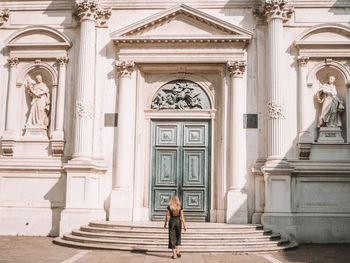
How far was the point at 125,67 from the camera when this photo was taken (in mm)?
15312

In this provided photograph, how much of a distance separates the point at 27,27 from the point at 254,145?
→ 8.94 m

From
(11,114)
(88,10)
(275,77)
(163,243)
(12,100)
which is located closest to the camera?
(163,243)

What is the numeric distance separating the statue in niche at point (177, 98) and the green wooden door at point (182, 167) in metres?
0.59

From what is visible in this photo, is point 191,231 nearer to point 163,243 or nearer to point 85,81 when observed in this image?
point 163,243

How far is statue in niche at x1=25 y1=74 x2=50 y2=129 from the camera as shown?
15531mm

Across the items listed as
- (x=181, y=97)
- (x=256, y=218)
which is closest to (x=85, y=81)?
(x=181, y=97)

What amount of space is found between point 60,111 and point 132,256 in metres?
6.59

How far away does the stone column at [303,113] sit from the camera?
1452 cm

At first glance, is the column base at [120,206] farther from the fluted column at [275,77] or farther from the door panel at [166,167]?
the fluted column at [275,77]

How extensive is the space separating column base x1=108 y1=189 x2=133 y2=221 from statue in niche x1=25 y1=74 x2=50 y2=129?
3490mm

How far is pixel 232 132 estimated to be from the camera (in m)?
14.9

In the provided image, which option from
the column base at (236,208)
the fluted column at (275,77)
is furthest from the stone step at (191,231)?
the fluted column at (275,77)

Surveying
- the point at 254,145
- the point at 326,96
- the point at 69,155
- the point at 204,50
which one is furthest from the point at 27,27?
the point at 326,96

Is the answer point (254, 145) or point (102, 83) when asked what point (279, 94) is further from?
point (102, 83)
